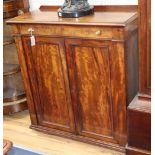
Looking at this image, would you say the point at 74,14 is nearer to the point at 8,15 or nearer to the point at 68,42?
the point at 68,42

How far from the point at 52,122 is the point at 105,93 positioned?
0.62m

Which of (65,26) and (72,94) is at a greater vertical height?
(65,26)

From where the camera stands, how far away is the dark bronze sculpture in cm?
196

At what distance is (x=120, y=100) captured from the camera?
191 centimetres

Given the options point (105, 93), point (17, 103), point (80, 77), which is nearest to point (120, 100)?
point (105, 93)

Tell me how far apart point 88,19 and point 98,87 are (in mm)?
476

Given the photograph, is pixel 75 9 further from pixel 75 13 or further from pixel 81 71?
pixel 81 71

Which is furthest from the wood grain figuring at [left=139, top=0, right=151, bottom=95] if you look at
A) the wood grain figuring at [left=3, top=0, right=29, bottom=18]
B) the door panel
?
the wood grain figuring at [left=3, top=0, right=29, bottom=18]

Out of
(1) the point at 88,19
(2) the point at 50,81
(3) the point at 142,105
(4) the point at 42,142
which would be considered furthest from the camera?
(4) the point at 42,142

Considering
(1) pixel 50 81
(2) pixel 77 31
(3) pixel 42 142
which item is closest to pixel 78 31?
(2) pixel 77 31

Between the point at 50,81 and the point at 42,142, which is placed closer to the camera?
the point at 50,81

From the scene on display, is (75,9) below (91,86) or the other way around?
the other way around

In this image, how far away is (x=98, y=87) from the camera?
197 centimetres

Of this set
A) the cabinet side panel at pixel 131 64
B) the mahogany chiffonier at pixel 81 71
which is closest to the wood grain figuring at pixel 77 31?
the mahogany chiffonier at pixel 81 71
